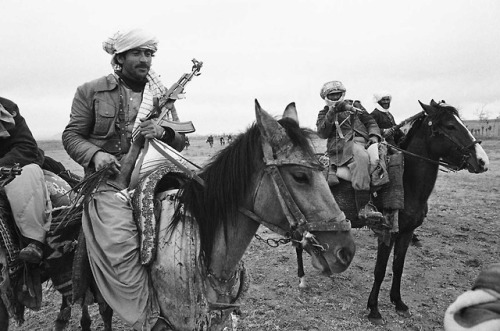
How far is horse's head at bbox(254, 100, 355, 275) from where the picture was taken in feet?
6.63

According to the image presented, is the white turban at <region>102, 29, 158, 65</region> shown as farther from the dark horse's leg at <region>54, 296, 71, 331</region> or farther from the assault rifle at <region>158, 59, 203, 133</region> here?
the dark horse's leg at <region>54, 296, 71, 331</region>

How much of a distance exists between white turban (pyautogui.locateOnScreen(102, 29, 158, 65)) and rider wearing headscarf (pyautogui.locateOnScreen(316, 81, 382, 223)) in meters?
2.88

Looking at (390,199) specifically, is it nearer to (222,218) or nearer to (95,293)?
(222,218)

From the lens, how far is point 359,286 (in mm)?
5492

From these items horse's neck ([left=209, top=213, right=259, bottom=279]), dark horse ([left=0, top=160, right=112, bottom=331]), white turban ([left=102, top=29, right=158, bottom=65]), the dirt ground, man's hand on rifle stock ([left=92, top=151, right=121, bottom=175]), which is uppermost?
white turban ([left=102, top=29, right=158, bottom=65])

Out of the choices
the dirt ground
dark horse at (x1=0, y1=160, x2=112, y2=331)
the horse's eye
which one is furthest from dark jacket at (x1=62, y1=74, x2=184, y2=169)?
the dirt ground

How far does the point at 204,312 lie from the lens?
221 centimetres

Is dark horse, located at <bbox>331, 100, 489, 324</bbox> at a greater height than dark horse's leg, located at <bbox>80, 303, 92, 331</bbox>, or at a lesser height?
greater

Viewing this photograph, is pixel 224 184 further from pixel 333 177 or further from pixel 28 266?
pixel 333 177

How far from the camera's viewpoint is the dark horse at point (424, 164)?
4.54 m

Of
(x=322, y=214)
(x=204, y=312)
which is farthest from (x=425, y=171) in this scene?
(x=204, y=312)

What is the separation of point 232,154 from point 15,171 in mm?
1803

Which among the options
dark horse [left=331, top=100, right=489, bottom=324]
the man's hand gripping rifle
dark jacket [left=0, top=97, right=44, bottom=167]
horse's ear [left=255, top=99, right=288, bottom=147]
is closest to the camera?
horse's ear [left=255, top=99, right=288, bottom=147]

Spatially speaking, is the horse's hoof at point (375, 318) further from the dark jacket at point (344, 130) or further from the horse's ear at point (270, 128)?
the horse's ear at point (270, 128)
